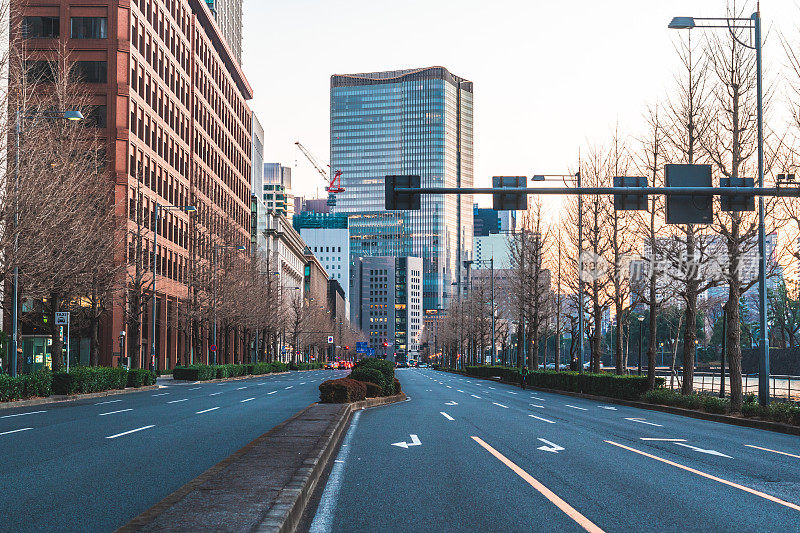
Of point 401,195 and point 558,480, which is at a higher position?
point 401,195

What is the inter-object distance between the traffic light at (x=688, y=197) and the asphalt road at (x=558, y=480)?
4.87 metres

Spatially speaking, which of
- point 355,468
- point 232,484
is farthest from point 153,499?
point 355,468

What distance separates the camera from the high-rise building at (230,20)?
385 feet

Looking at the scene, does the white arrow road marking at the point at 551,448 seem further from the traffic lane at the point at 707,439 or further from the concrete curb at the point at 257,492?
the concrete curb at the point at 257,492

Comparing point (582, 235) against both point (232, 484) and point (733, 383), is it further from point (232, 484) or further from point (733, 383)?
point (232, 484)

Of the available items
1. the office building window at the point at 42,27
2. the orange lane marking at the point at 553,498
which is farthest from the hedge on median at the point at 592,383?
the office building window at the point at 42,27

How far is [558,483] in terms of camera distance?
10445 millimetres

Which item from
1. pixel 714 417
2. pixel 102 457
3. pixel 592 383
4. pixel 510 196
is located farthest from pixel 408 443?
pixel 592 383

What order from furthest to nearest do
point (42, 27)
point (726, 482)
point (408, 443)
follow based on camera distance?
point (42, 27) → point (408, 443) → point (726, 482)

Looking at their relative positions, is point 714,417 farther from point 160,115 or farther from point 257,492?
point 160,115

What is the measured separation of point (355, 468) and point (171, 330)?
220 feet

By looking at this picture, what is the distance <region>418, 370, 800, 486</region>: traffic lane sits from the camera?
1215cm

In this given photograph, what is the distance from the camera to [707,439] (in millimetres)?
17328

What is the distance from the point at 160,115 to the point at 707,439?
203 feet
